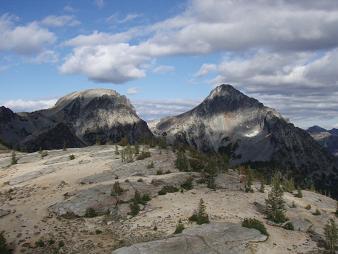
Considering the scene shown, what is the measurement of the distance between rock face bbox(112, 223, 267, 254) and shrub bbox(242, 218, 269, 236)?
0.71m

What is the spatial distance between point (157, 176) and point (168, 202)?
31.0 feet

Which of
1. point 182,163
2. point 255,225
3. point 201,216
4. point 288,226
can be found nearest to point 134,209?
point 201,216

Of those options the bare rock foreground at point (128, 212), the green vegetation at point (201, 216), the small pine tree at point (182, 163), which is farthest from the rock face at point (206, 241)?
the small pine tree at point (182, 163)

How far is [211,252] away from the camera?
40812 mm

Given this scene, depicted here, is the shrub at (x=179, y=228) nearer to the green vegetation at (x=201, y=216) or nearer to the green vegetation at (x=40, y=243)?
the green vegetation at (x=201, y=216)

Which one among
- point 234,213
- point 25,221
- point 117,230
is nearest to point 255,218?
point 234,213

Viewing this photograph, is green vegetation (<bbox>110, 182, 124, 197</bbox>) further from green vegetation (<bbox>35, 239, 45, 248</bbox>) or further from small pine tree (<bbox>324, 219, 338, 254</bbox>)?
small pine tree (<bbox>324, 219, 338, 254</bbox>)

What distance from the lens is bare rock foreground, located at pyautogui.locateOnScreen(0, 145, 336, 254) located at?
4331 centimetres

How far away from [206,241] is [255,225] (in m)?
6.44

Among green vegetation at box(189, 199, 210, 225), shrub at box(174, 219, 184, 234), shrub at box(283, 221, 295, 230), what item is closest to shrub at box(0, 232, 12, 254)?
shrub at box(174, 219, 184, 234)

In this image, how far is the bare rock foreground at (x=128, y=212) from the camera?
43.3 meters

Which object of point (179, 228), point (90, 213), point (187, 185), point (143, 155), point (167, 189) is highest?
point (143, 155)

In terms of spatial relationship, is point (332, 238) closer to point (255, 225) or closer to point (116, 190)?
point (255, 225)

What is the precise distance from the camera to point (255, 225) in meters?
46.1
